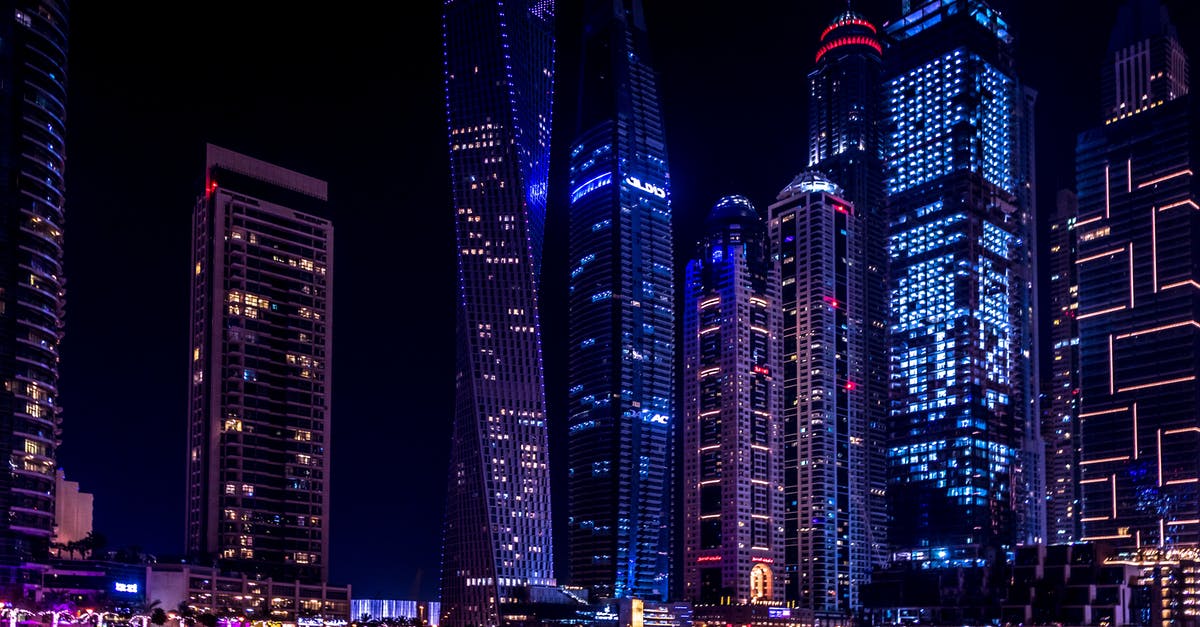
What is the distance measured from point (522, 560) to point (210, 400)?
55238 millimetres

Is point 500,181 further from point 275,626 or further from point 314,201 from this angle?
point 275,626

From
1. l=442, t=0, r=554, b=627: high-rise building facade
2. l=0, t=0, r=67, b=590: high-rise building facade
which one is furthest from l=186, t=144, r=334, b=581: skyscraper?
l=0, t=0, r=67, b=590: high-rise building facade

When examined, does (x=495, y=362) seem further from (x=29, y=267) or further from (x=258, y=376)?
(x=29, y=267)

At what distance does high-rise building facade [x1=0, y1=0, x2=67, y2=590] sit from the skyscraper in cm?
A: 4876

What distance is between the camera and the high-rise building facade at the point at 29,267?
375ft

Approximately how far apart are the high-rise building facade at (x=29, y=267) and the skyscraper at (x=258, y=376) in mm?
48760

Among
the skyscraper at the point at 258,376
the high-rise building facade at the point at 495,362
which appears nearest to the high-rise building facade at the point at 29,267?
the skyscraper at the point at 258,376

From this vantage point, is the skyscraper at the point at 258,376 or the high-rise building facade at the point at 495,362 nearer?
the skyscraper at the point at 258,376

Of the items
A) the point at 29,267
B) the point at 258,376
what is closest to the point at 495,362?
the point at 258,376

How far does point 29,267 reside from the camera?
11688 centimetres

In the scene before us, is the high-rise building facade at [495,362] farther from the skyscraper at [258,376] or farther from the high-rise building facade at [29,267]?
the high-rise building facade at [29,267]

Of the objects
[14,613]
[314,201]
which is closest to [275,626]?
[14,613]

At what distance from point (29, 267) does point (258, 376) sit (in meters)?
60.2

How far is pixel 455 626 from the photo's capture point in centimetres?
19962
